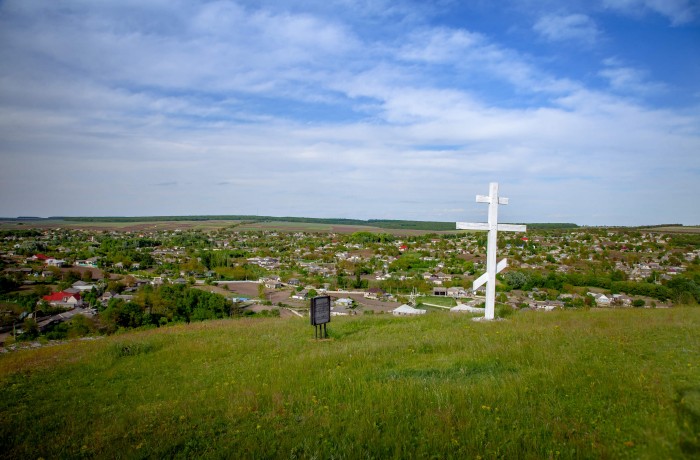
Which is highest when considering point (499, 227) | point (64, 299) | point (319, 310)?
point (499, 227)

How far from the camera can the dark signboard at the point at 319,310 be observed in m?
11.5

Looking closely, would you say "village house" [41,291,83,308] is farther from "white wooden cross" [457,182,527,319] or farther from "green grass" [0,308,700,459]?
"white wooden cross" [457,182,527,319]

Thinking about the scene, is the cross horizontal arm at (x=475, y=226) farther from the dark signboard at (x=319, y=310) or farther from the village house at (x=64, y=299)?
the village house at (x=64, y=299)

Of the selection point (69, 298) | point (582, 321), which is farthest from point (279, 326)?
point (69, 298)

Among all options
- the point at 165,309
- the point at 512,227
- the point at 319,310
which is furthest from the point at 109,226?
the point at 512,227

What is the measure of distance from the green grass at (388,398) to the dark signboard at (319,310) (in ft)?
2.46

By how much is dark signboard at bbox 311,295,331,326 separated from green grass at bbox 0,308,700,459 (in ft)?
2.46

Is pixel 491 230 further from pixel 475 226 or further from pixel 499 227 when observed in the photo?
pixel 475 226

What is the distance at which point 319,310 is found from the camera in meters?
11.6

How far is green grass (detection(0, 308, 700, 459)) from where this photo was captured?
4371 millimetres

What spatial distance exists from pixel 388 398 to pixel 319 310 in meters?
6.00

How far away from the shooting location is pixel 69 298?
111ft

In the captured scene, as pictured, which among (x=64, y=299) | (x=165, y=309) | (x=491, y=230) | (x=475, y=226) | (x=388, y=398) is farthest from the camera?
(x=64, y=299)

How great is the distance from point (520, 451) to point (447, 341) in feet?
19.4
